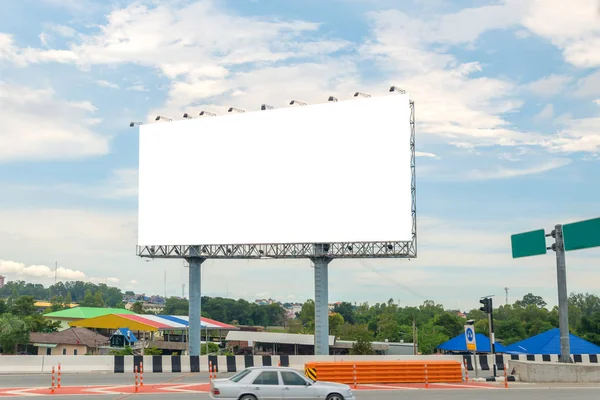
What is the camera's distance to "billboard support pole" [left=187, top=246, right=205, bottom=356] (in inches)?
2053

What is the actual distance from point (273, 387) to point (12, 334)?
212ft

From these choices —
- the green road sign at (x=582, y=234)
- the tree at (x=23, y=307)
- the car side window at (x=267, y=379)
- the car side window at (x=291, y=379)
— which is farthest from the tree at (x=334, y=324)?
the car side window at (x=267, y=379)

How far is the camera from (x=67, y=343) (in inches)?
2886

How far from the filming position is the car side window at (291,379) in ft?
62.0

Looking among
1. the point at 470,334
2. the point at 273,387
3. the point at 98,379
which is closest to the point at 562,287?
the point at 470,334

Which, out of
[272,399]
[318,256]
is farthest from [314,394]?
[318,256]

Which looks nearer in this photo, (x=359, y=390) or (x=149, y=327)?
(x=359, y=390)

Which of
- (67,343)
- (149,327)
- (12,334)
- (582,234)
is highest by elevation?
(582,234)

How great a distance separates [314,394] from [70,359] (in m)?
20.0

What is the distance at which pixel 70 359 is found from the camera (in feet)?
112

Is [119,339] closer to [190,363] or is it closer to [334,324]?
[190,363]

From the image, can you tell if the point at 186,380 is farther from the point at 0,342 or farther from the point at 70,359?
the point at 0,342

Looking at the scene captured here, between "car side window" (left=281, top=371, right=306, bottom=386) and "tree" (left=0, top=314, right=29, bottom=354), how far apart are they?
64.2m

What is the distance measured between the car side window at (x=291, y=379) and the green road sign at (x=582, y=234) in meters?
16.2
